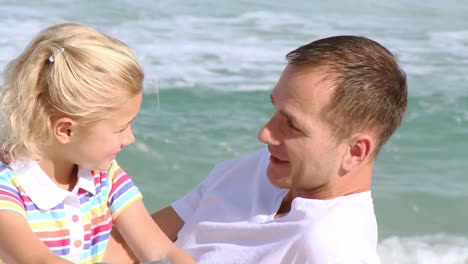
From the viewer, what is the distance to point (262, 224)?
2.57 metres

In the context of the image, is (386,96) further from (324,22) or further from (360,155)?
(324,22)

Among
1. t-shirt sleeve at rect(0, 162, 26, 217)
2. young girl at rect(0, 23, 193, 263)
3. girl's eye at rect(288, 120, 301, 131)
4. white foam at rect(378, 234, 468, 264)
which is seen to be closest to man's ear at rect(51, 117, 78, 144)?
young girl at rect(0, 23, 193, 263)

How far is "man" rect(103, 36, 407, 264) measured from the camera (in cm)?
244

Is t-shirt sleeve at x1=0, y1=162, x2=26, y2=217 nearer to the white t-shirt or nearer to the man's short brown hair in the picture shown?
the white t-shirt

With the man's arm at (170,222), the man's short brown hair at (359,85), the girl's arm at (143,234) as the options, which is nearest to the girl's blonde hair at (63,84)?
the girl's arm at (143,234)

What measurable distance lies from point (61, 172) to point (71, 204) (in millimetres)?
81

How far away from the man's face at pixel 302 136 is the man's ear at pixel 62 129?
1.50ft

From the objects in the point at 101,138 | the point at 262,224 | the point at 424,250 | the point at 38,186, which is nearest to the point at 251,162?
the point at 262,224

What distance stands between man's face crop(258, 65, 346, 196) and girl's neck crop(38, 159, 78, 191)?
A: 47 cm

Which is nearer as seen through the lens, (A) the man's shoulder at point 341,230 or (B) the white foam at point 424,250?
(A) the man's shoulder at point 341,230

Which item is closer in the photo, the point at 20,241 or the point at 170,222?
the point at 20,241

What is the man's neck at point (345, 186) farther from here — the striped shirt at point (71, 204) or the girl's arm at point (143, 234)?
the striped shirt at point (71, 204)

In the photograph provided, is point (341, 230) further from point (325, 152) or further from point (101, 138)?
point (101, 138)

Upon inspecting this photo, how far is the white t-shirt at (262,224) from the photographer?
2.40 meters
